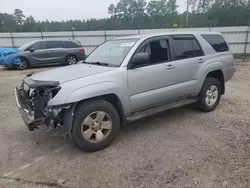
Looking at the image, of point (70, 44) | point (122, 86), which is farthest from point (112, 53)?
point (70, 44)

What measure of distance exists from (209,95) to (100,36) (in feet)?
45.6

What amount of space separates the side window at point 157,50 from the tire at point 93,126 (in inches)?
47.5

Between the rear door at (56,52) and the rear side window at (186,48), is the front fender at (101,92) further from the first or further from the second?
the rear door at (56,52)

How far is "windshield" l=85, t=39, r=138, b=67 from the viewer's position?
3.77m

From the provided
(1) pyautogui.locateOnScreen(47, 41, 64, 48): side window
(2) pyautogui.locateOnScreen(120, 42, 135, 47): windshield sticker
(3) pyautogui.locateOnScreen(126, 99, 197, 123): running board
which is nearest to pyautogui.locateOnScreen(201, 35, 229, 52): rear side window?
(3) pyautogui.locateOnScreen(126, 99, 197, 123): running board

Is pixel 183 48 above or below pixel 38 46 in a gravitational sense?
above

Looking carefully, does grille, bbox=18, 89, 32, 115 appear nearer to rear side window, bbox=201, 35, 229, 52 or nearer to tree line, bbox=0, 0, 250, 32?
rear side window, bbox=201, 35, 229, 52

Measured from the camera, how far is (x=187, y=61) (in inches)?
170

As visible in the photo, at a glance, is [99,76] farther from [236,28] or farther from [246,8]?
[246,8]

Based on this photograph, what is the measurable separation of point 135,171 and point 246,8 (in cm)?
4649

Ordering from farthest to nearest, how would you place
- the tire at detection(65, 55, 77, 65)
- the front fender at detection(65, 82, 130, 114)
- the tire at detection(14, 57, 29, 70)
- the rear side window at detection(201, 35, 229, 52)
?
1. the tire at detection(65, 55, 77, 65)
2. the tire at detection(14, 57, 29, 70)
3. the rear side window at detection(201, 35, 229, 52)
4. the front fender at detection(65, 82, 130, 114)

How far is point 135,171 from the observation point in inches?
113

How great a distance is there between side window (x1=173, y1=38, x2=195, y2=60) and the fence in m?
11.9

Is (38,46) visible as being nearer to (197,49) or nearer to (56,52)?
(56,52)
